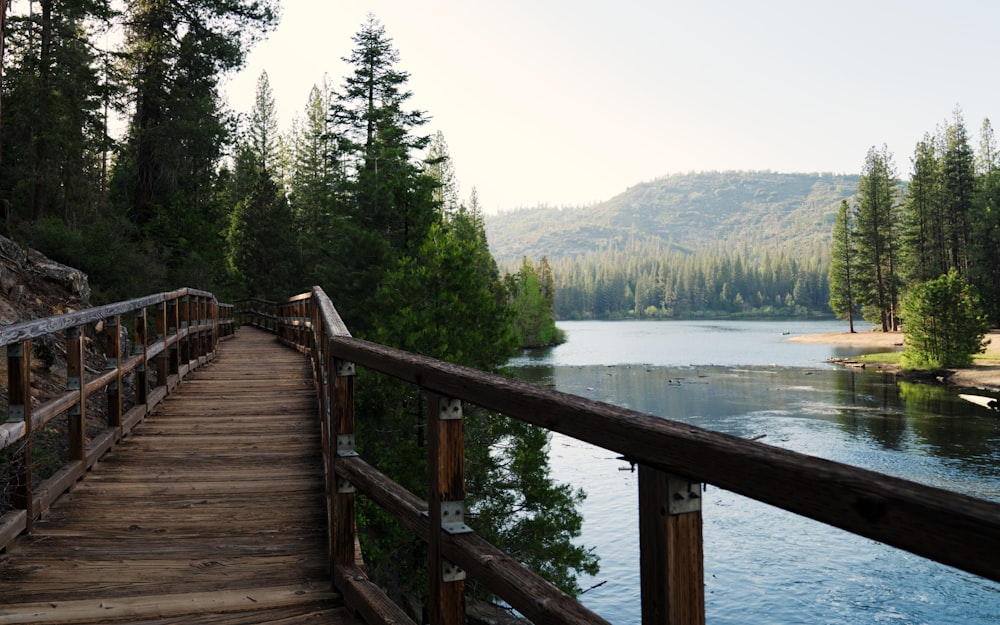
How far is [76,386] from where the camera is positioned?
4695mm

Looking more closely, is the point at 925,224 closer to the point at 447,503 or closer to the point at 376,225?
the point at 376,225

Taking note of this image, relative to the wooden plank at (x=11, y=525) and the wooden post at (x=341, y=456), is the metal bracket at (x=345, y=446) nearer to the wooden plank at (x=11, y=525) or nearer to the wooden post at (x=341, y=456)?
the wooden post at (x=341, y=456)

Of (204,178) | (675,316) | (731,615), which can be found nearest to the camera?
(731,615)

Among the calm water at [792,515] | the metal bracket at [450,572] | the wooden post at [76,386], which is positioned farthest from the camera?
the calm water at [792,515]

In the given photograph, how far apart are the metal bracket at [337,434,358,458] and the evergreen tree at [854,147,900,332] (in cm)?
8425

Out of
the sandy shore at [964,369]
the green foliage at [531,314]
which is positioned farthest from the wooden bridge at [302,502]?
the green foliage at [531,314]

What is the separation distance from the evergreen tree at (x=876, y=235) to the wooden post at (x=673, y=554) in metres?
85.7

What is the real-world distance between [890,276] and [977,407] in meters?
48.1

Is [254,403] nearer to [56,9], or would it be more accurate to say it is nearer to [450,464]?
[450,464]

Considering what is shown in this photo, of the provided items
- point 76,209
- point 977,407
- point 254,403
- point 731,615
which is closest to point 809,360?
point 977,407

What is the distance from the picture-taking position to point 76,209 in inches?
813

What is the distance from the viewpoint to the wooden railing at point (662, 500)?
0.88 m

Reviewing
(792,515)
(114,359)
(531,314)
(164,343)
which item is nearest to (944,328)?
(792,515)

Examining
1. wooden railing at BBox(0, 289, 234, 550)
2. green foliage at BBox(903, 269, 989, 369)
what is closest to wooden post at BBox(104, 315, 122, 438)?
wooden railing at BBox(0, 289, 234, 550)
